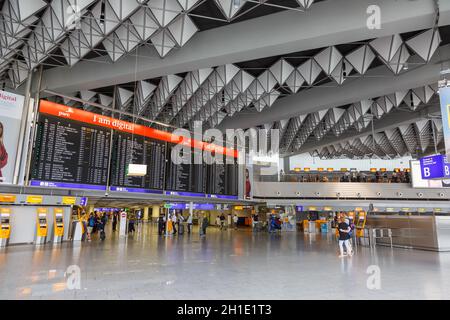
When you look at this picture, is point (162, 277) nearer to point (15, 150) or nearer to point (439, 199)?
point (15, 150)

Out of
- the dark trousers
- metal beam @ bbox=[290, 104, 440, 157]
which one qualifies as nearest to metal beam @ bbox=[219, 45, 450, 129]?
metal beam @ bbox=[290, 104, 440, 157]

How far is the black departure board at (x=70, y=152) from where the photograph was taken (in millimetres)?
11562

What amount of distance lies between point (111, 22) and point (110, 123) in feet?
17.5

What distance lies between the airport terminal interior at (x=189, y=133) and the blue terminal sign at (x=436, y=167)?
4.5 inches

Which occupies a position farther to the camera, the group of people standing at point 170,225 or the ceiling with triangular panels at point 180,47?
the group of people standing at point 170,225

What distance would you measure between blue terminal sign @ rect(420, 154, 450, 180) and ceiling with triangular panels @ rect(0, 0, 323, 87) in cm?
1244

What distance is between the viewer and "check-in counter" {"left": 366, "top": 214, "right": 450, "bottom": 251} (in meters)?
11.9

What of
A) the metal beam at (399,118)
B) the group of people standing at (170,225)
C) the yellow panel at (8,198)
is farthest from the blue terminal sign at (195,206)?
the metal beam at (399,118)

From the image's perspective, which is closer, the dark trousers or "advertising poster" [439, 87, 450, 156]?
"advertising poster" [439, 87, 450, 156]

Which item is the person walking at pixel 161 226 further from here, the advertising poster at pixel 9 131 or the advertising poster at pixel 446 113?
the advertising poster at pixel 446 113

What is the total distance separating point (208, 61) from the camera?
11.4 m

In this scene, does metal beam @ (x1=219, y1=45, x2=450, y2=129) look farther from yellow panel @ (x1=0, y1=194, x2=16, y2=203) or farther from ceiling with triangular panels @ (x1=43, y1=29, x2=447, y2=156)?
yellow panel @ (x1=0, y1=194, x2=16, y2=203)

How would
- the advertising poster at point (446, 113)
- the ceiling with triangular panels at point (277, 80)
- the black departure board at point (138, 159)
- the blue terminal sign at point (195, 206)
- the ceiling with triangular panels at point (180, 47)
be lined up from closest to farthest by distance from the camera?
the advertising poster at point (446, 113)
the ceiling with triangular panels at point (180, 47)
the ceiling with triangular panels at point (277, 80)
the black departure board at point (138, 159)
the blue terminal sign at point (195, 206)

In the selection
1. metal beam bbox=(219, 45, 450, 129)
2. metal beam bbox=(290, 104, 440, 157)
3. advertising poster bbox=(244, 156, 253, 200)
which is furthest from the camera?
advertising poster bbox=(244, 156, 253, 200)
